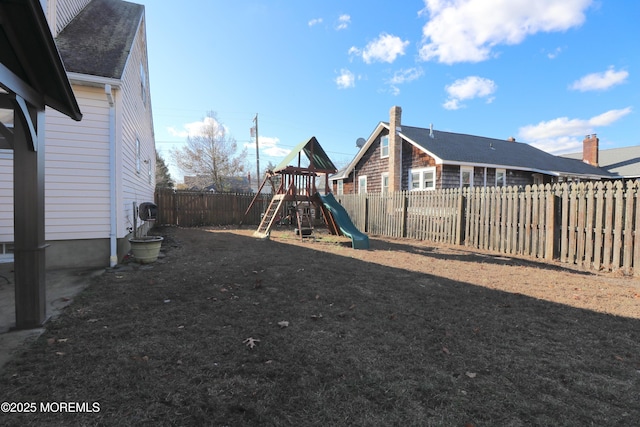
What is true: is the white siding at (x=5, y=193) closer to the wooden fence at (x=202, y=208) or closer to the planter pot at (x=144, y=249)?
the planter pot at (x=144, y=249)

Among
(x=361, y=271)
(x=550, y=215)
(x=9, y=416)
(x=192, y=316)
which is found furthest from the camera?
(x=550, y=215)

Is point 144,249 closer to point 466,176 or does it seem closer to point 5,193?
point 5,193

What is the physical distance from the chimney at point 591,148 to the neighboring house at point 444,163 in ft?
5.93

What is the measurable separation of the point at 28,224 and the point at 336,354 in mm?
3345

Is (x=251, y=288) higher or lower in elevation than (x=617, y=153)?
lower

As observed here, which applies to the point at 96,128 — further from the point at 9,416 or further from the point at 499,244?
the point at 499,244

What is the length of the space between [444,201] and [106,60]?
989 cm

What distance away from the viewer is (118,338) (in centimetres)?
308

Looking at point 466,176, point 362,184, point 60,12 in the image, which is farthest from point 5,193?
point 362,184

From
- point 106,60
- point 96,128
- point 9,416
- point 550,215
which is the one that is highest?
point 106,60

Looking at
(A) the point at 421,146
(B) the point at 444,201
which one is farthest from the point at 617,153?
(B) the point at 444,201

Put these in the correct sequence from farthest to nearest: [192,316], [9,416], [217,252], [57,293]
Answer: [217,252], [57,293], [192,316], [9,416]

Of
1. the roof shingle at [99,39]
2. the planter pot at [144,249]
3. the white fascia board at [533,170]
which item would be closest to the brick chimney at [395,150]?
the white fascia board at [533,170]

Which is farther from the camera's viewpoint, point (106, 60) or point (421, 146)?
point (421, 146)
